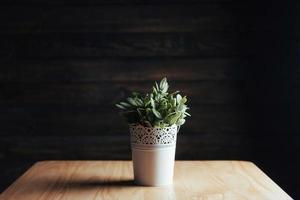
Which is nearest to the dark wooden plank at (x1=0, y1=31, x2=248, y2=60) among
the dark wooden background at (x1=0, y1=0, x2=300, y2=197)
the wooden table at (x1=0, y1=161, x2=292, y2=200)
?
the dark wooden background at (x1=0, y1=0, x2=300, y2=197)

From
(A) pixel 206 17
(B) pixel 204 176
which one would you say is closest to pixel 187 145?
(A) pixel 206 17

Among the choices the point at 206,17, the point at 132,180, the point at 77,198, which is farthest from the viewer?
the point at 206,17

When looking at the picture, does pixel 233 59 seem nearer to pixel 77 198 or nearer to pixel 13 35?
pixel 13 35

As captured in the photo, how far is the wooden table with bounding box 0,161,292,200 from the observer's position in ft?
3.97

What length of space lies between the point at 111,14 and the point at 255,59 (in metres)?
0.75

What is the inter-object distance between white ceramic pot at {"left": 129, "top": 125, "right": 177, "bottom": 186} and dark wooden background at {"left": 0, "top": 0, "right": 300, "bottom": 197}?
0.91 metres

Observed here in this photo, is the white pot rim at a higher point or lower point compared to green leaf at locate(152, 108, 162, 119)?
lower

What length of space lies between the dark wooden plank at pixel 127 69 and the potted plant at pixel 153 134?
881mm

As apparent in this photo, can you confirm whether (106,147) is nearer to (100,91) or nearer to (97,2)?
(100,91)

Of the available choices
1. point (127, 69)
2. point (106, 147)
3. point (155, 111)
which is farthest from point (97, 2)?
point (155, 111)

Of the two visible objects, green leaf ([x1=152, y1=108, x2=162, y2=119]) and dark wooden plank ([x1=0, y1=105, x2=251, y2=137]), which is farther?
dark wooden plank ([x1=0, y1=105, x2=251, y2=137])

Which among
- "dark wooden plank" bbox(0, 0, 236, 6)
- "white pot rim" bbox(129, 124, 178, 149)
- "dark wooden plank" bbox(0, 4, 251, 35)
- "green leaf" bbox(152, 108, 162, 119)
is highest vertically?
"dark wooden plank" bbox(0, 0, 236, 6)

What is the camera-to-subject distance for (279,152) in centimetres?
222

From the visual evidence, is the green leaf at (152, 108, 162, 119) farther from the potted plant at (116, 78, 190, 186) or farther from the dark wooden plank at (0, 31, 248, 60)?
the dark wooden plank at (0, 31, 248, 60)
